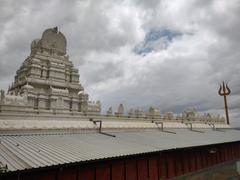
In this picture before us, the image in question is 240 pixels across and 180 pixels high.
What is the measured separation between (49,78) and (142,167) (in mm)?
18855

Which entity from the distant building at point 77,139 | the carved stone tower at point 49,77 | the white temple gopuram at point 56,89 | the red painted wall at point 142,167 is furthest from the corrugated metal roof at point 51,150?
the carved stone tower at point 49,77

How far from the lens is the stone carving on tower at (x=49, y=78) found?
2620 cm

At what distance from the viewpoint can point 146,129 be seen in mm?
23297

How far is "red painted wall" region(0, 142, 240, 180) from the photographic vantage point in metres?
10.6

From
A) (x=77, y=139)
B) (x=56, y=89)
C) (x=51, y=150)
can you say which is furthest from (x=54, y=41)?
(x=51, y=150)

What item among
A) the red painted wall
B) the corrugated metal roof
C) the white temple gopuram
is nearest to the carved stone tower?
the white temple gopuram

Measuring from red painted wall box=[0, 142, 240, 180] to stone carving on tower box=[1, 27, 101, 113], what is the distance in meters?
11.0

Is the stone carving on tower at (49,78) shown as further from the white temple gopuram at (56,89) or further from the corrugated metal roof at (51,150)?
the corrugated metal roof at (51,150)

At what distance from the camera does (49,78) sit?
2844 centimetres

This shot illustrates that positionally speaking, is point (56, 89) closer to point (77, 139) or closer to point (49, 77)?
point (49, 77)

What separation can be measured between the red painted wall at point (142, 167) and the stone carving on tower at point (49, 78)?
10994 mm

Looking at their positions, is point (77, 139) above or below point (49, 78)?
below

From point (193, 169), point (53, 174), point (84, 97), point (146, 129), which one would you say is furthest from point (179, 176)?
point (84, 97)

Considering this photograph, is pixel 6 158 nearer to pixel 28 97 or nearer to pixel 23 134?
pixel 23 134
